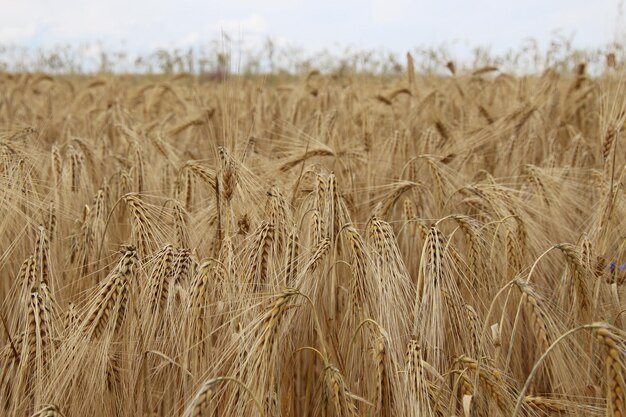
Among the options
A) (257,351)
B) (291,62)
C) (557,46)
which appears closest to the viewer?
(257,351)

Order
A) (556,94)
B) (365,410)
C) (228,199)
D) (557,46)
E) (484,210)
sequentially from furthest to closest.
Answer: (557,46) → (556,94) → (484,210) → (228,199) → (365,410)

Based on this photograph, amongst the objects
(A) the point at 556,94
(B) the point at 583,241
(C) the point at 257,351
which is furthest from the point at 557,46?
(C) the point at 257,351

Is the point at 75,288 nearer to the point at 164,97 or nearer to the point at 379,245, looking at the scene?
the point at 379,245

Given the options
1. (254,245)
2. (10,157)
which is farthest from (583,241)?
(10,157)

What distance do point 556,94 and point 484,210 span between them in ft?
9.77

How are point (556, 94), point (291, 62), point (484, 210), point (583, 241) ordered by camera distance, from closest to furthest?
point (583, 241)
point (484, 210)
point (556, 94)
point (291, 62)

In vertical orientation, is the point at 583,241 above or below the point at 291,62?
below

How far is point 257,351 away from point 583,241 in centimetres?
114

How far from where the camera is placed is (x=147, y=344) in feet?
5.12

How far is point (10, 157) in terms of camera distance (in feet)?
7.44

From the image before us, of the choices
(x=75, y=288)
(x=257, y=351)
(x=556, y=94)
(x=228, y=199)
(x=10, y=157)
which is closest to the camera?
(x=257, y=351)

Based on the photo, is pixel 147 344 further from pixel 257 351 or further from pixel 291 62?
pixel 291 62

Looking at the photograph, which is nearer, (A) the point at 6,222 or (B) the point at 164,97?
(A) the point at 6,222

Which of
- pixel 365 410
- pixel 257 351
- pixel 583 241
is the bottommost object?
pixel 365 410
